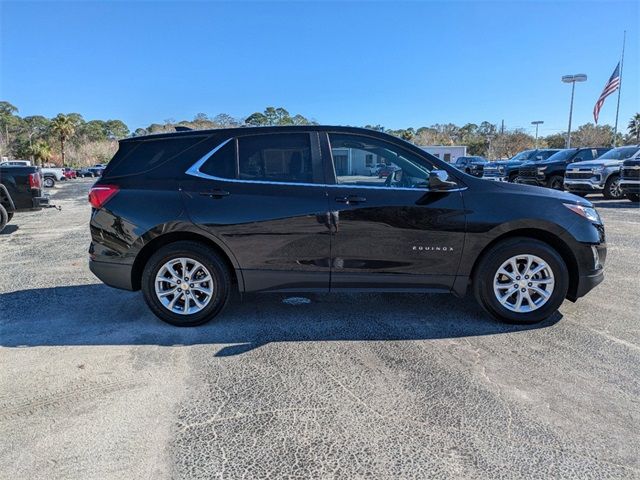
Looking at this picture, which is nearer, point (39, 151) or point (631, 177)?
point (631, 177)

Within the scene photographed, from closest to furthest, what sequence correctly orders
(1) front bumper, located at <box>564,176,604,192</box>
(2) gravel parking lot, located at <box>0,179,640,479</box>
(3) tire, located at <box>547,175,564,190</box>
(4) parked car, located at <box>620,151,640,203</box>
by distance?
(2) gravel parking lot, located at <box>0,179,640,479</box> → (4) parked car, located at <box>620,151,640,203</box> → (1) front bumper, located at <box>564,176,604,192</box> → (3) tire, located at <box>547,175,564,190</box>

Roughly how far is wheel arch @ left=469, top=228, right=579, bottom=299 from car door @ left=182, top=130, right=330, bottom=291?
58.1 inches

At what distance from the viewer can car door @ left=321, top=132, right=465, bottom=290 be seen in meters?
4.05

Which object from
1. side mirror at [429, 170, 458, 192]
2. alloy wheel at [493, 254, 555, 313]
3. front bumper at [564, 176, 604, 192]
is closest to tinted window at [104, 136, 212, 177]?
side mirror at [429, 170, 458, 192]

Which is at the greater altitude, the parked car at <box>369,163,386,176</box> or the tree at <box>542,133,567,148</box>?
the tree at <box>542,133,567,148</box>

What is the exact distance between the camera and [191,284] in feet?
13.6

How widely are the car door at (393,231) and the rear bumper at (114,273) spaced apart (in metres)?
1.94

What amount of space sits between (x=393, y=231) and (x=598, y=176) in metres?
14.3

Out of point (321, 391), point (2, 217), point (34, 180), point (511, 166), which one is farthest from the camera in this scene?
point (511, 166)

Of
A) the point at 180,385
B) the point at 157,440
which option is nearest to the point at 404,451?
the point at 157,440

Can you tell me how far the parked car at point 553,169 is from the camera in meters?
17.1

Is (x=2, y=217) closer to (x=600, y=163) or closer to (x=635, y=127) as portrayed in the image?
(x=600, y=163)

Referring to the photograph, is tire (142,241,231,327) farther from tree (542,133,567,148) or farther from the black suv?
tree (542,133,567,148)

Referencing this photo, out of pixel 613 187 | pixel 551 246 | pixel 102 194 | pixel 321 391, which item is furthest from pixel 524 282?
pixel 613 187
